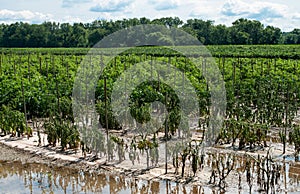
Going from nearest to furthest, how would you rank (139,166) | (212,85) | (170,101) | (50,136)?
(139,166) → (50,136) → (170,101) → (212,85)

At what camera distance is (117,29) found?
184ft

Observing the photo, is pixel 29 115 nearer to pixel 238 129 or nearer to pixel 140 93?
pixel 140 93

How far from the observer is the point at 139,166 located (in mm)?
8352

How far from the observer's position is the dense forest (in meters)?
53.9

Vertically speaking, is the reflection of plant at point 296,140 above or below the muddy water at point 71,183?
above

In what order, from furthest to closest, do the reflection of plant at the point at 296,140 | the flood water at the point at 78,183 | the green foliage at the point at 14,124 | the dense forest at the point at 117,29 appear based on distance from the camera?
the dense forest at the point at 117,29
the green foliage at the point at 14,124
the reflection of plant at the point at 296,140
the flood water at the point at 78,183

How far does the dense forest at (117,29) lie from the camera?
5394cm

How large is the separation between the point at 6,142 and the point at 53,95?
8.56 ft

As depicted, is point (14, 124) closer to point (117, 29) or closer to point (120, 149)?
point (120, 149)

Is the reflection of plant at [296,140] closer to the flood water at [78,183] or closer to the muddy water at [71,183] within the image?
the flood water at [78,183]

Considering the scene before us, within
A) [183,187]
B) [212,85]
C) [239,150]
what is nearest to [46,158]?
[183,187]

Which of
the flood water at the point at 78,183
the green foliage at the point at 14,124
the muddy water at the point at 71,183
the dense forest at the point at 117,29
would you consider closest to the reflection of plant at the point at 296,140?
the flood water at the point at 78,183

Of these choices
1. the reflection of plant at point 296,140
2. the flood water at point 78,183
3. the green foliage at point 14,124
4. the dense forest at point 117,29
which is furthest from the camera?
the dense forest at point 117,29

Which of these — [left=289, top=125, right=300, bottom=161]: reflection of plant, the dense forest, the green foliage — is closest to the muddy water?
the green foliage
